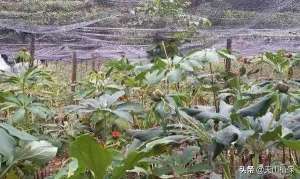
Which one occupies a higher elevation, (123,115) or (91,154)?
(91,154)

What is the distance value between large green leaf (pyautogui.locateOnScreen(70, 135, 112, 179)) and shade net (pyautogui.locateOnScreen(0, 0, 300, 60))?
6010 millimetres

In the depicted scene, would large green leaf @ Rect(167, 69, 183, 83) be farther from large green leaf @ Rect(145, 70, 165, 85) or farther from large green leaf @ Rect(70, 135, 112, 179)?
large green leaf @ Rect(70, 135, 112, 179)

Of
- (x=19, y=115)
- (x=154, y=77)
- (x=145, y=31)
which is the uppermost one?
(x=154, y=77)

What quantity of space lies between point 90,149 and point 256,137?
0.31 meters

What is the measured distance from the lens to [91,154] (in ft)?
3.20

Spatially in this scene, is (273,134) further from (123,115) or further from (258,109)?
(123,115)

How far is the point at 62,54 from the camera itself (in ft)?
26.1

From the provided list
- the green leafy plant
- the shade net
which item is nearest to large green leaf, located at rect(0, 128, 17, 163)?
the green leafy plant

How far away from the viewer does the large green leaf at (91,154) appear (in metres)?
0.96

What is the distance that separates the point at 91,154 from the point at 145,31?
6806mm

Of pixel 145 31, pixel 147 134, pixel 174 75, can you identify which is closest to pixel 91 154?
pixel 147 134

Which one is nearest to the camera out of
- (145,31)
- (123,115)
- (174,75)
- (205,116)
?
(205,116)

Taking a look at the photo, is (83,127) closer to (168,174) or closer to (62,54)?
(168,174)

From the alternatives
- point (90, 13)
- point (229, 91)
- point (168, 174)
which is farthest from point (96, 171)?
point (90, 13)
